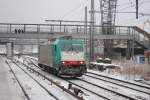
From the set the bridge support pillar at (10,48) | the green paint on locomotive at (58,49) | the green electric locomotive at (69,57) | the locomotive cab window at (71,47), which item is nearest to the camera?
the green electric locomotive at (69,57)

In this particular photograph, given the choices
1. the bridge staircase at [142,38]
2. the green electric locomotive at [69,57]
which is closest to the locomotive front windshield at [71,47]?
the green electric locomotive at [69,57]

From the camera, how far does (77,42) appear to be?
27734 mm

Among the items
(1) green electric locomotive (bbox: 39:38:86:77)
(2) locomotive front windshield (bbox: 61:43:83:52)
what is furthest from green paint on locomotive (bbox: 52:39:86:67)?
(2) locomotive front windshield (bbox: 61:43:83:52)

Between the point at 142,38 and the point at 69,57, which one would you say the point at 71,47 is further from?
the point at 142,38

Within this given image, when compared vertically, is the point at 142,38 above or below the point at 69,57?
above

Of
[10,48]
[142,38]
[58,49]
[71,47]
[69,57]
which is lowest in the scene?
→ [10,48]

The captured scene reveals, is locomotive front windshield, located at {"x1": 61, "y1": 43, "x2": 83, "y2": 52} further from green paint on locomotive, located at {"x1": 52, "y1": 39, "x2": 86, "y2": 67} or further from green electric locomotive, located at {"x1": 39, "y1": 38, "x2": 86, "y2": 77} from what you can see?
green paint on locomotive, located at {"x1": 52, "y1": 39, "x2": 86, "y2": 67}

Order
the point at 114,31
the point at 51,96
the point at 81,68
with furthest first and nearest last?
the point at 114,31, the point at 81,68, the point at 51,96

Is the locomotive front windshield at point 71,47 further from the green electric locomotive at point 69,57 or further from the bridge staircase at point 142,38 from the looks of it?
the bridge staircase at point 142,38

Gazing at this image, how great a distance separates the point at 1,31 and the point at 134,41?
1895 cm

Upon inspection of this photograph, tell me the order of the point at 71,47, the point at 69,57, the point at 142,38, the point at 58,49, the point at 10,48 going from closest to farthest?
the point at 69,57 < the point at 58,49 < the point at 71,47 < the point at 142,38 < the point at 10,48

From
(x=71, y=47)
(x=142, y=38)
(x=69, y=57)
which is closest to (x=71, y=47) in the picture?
(x=71, y=47)

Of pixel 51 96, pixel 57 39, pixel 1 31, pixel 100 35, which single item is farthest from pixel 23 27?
pixel 51 96

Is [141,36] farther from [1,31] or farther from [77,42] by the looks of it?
[77,42]
